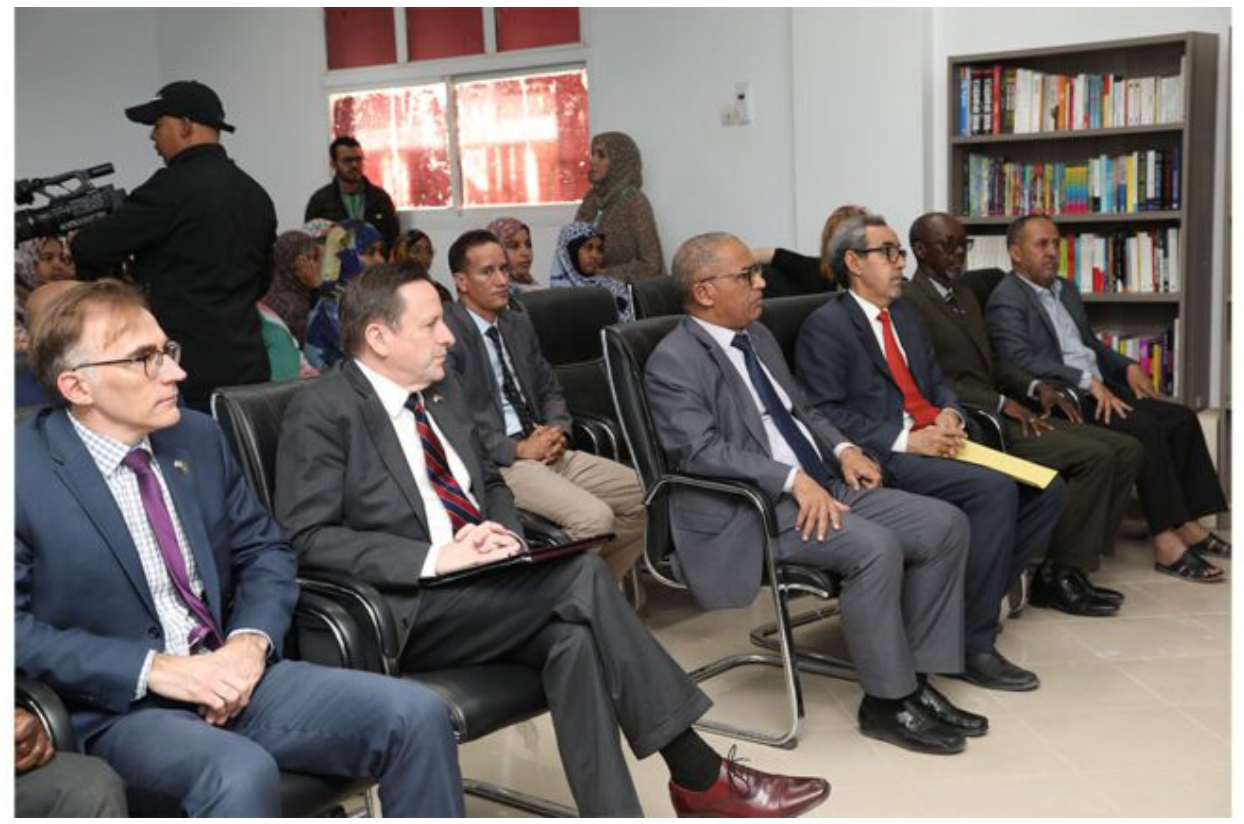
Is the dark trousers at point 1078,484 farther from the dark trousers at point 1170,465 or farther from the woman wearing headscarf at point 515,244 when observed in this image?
the woman wearing headscarf at point 515,244

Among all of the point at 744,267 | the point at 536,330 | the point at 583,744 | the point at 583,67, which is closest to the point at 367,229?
the point at 536,330

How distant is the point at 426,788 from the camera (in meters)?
2.17

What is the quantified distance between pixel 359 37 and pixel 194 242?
5.35 metres

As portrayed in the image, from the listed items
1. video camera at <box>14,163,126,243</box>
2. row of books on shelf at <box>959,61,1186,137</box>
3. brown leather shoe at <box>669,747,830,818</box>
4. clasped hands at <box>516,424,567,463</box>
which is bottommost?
brown leather shoe at <box>669,747,830,818</box>

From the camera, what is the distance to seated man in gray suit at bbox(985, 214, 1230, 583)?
4.57 metres

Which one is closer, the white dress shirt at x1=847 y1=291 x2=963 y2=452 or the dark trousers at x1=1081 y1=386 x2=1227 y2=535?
the white dress shirt at x1=847 y1=291 x2=963 y2=452

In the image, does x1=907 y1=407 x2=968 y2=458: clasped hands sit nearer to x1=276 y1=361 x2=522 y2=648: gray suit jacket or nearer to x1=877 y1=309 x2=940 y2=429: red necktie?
x1=877 y1=309 x2=940 y2=429: red necktie

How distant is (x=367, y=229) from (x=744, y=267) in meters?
3.20

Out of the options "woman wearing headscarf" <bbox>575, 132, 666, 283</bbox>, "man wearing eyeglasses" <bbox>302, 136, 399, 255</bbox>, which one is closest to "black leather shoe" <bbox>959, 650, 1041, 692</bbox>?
"woman wearing headscarf" <bbox>575, 132, 666, 283</bbox>

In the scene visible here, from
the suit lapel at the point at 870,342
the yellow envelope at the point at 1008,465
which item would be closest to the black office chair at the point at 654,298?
the suit lapel at the point at 870,342

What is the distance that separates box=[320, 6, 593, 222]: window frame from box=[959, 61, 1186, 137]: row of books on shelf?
7.65 feet

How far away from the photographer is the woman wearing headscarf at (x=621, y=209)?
300 inches

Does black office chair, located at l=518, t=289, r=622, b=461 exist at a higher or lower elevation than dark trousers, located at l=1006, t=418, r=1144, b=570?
higher

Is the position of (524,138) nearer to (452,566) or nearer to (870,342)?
(870,342)
